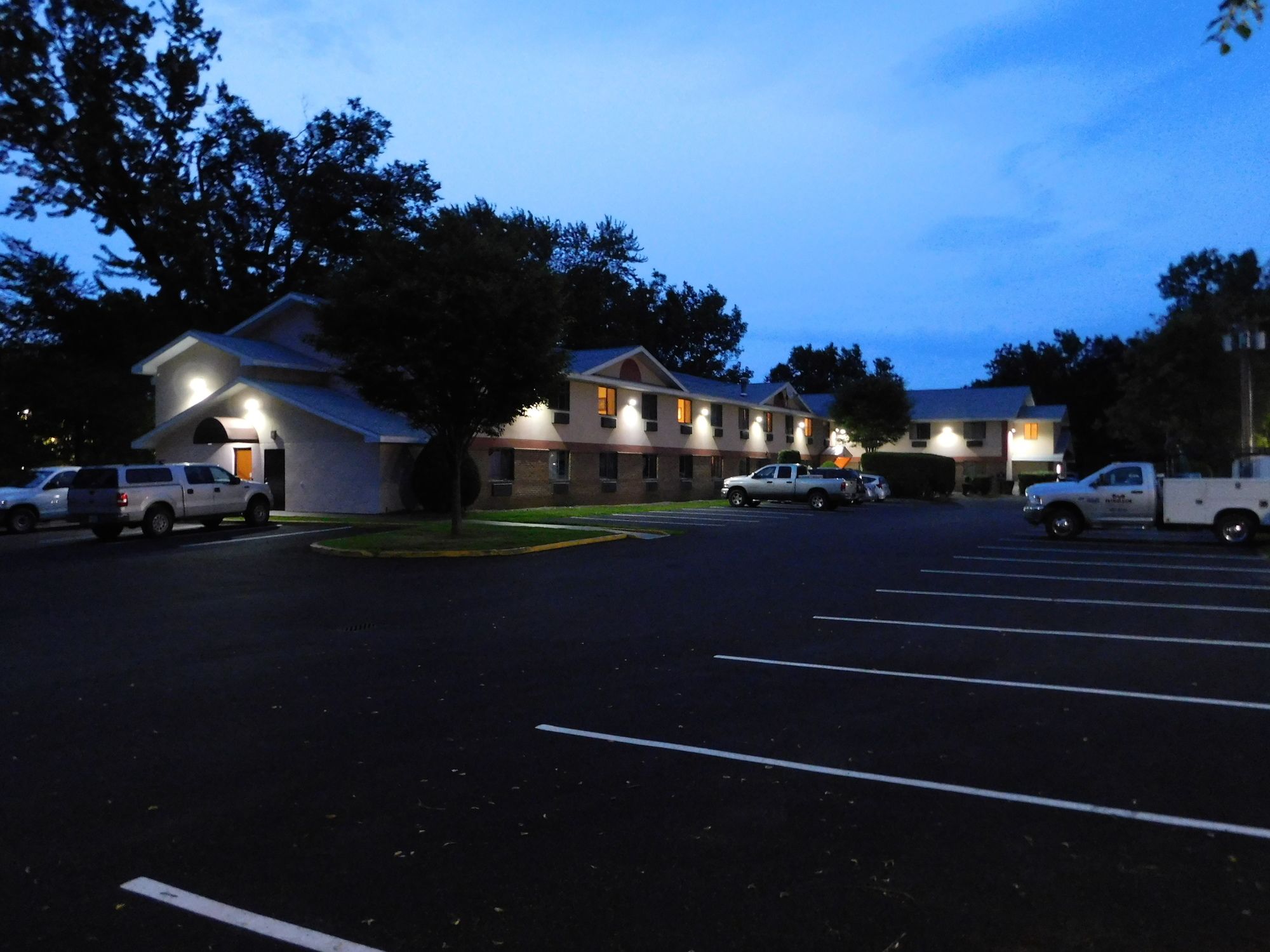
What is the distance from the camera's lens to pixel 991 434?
220ft

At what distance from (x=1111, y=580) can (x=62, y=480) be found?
2688 cm

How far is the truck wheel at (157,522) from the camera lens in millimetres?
23578

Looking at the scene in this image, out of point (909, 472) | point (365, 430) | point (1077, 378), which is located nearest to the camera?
point (365, 430)

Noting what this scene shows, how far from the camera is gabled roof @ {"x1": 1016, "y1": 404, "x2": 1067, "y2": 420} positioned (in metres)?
66.4

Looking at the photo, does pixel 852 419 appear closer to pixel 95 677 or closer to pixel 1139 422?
pixel 1139 422

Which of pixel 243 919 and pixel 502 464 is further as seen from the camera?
pixel 502 464

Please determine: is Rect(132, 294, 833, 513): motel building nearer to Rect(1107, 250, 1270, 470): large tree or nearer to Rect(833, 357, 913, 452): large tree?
Rect(833, 357, 913, 452): large tree

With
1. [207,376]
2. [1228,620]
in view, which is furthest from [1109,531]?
[207,376]

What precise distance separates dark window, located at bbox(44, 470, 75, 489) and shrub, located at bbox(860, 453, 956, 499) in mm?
37038

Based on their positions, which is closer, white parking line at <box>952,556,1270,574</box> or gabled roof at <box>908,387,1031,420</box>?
white parking line at <box>952,556,1270,574</box>

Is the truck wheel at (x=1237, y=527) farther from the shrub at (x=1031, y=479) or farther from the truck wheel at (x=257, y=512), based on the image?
the shrub at (x=1031, y=479)

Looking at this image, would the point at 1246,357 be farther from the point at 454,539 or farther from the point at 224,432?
the point at 224,432

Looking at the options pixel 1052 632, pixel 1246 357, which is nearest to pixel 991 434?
pixel 1246 357

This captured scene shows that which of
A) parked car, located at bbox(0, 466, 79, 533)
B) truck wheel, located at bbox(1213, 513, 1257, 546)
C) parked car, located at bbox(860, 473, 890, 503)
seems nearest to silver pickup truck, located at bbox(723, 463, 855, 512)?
parked car, located at bbox(860, 473, 890, 503)
